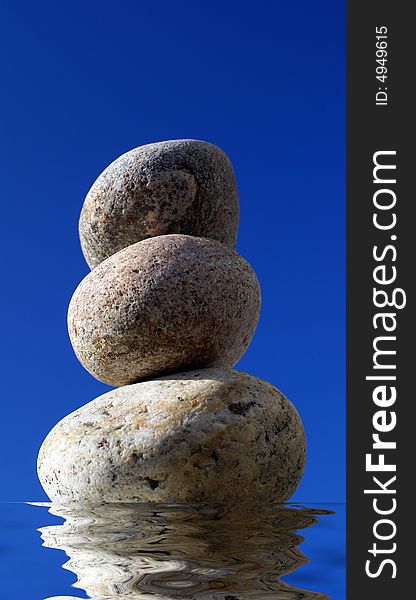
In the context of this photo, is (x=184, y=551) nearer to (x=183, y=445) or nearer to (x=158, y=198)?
(x=183, y=445)

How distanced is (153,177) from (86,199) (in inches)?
28.1


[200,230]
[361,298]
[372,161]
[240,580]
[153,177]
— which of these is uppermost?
[153,177]

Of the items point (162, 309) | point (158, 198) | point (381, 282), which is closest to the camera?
point (381, 282)

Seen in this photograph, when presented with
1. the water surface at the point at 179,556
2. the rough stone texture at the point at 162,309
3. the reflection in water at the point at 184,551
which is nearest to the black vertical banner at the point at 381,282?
the water surface at the point at 179,556

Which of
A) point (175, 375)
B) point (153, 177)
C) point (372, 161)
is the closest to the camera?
point (372, 161)

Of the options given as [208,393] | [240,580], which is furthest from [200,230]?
[240,580]

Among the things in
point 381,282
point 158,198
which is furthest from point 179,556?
point 158,198

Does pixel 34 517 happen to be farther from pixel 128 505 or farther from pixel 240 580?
pixel 240 580

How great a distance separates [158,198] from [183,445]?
7.29 feet

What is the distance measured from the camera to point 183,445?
14.3ft

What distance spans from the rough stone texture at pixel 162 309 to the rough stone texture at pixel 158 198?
0.45 m

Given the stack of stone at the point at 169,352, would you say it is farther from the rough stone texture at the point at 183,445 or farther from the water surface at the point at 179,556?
the water surface at the point at 179,556

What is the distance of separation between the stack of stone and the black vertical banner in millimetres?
1537

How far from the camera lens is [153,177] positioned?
5.76 meters
